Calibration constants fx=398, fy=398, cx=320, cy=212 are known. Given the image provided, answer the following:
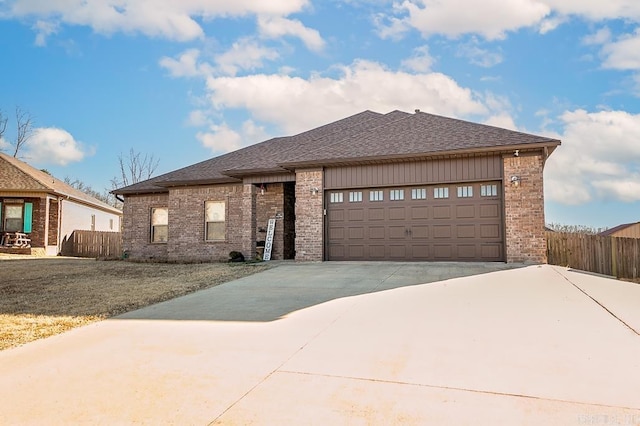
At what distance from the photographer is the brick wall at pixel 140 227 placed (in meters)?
16.6

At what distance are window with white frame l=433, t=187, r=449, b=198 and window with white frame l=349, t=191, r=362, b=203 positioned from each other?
7.26 ft

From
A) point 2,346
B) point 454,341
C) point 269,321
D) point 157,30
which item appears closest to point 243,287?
point 269,321

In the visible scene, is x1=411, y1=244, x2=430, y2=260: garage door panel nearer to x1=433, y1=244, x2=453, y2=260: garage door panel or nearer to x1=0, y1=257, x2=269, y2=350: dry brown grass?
x1=433, y1=244, x2=453, y2=260: garage door panel

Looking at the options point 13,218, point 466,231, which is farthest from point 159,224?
point 466,231

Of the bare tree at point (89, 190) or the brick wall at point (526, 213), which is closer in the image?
the brick wall at point (526, 213)

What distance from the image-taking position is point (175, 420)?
246cm

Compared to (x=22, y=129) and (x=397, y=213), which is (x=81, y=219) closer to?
(x=22, y=129)

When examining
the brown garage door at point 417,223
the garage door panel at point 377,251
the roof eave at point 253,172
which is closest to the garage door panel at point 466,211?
the brown garage door at point 417,223

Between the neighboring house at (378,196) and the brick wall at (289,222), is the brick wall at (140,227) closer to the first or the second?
Result: the neighboring house at (378,196)

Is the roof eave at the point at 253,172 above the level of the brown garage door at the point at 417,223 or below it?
above

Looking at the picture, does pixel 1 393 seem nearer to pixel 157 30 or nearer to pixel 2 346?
pixel 2 346

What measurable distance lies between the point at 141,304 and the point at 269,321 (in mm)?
2586

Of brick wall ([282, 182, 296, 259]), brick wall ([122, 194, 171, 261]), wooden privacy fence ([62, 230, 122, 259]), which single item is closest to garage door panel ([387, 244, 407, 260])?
brick wall ([282, 182, 296, 259])

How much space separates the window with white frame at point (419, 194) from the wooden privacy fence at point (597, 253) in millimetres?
3641
